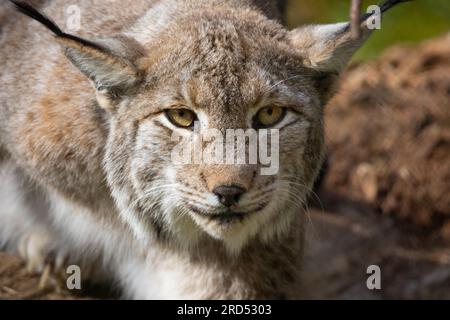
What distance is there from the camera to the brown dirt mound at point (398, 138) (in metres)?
5.96

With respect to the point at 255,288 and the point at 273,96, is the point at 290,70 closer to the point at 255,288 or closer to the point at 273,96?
the point at 273,96

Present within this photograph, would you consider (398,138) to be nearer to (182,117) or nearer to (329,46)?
(329,46)

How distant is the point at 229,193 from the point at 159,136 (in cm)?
46

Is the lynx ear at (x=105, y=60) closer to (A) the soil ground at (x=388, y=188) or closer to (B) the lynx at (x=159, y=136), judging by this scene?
(B) the lynx at (x=159, y=136)

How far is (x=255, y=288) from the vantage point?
14.4 ft

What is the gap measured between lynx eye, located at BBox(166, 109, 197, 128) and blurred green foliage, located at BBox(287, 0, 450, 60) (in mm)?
4396

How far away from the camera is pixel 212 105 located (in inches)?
A: 139

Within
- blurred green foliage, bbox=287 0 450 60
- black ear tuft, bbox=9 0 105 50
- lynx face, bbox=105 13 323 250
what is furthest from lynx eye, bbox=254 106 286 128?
blurred green foliage, bbox=287 0 450 60

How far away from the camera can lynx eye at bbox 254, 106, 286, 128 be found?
3.63 m

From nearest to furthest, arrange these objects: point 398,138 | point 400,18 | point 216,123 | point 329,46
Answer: point 216,123 < point 329,46 < point 398,138 < point 400,18

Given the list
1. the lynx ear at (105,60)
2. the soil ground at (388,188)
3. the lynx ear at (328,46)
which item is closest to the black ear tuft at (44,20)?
the lynx ear at (105,60)

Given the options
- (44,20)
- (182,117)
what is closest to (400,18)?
(182,117)

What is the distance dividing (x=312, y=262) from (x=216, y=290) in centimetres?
133

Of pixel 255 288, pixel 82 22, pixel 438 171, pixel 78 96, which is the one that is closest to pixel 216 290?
pixel 255 288
